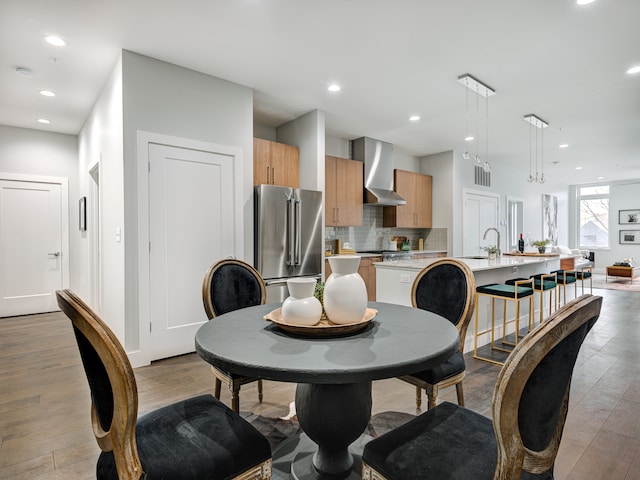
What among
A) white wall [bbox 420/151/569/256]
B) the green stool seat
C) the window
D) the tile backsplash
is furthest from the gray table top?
the window

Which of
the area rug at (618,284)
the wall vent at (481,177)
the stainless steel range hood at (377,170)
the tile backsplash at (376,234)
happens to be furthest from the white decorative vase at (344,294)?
the area rug at (618,284)

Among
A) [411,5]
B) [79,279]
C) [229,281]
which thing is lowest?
[79,279]

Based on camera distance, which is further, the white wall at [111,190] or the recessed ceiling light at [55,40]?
the white wall at [111,190]

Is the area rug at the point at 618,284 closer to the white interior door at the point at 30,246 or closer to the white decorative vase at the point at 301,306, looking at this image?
the white decorative vase at the point at 301,306

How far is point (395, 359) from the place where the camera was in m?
1.08

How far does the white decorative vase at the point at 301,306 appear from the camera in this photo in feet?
4.36

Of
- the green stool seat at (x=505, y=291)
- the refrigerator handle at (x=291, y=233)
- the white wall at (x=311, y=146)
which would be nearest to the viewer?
the green stool seat at (x=505, y=291)

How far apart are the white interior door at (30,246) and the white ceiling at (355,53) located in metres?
1.07

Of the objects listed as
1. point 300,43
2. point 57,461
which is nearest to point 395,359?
point 57,461

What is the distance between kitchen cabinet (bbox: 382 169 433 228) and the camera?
20.8 ft

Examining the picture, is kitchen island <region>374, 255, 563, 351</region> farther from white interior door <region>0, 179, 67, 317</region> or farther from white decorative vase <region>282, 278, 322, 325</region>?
white interior door <region>0, 179, 67, 317</region>

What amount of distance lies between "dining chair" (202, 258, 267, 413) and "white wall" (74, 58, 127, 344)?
1.41m

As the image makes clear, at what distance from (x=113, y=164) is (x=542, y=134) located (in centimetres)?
612

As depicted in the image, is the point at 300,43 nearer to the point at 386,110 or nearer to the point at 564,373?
the point at 386,110
